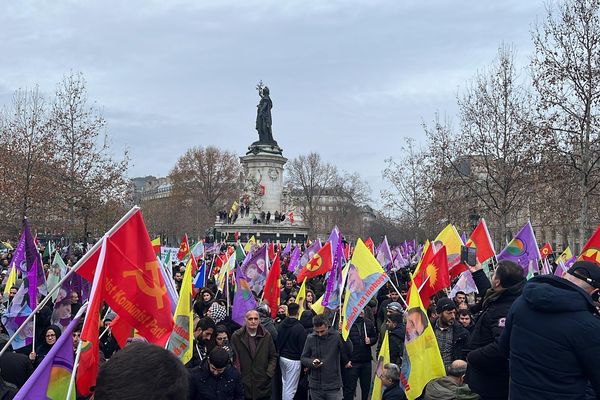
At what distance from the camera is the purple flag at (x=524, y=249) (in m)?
11.6

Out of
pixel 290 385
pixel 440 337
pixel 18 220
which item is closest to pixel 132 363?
pixel 440 337

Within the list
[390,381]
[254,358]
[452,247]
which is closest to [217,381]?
[254,358]

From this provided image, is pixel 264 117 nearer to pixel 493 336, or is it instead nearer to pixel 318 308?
pixel 318 308

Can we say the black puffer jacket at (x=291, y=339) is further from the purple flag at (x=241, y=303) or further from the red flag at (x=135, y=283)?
the red flag at (x=135, y=283)

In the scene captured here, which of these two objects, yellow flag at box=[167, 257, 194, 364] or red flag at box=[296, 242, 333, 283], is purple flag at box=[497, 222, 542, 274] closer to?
red flag at box=[296, 242, 333, 283]

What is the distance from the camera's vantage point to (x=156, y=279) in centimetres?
464

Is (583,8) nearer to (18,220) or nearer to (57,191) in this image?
(57,191)

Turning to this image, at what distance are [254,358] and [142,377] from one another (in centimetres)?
550

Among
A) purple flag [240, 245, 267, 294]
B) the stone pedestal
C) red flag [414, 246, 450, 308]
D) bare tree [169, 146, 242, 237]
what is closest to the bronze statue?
the stone pedestal

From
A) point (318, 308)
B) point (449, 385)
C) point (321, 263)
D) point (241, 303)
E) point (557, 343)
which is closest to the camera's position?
point (557, 343)

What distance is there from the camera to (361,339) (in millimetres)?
8555

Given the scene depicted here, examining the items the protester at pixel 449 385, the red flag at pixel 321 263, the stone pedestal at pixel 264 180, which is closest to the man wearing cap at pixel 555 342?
the protester at pixel 449 385

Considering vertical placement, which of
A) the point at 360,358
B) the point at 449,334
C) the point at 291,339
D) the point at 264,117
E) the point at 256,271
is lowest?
the point at 360,358

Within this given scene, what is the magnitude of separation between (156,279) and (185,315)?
1902 millimetres
